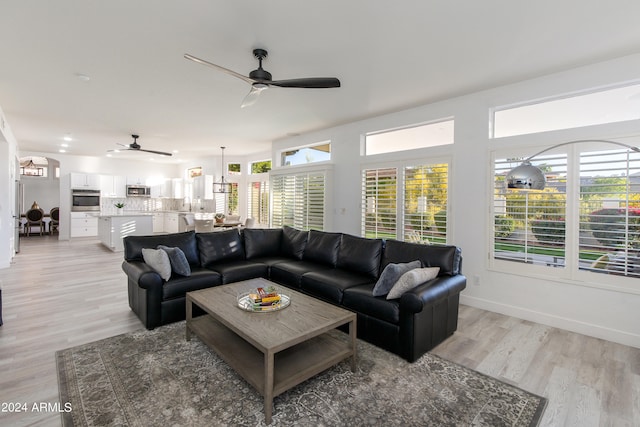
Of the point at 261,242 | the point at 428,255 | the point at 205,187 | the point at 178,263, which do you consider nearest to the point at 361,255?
the point at 428,255

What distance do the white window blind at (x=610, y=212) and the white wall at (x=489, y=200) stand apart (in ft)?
0.60

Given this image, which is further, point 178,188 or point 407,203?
point 178,188

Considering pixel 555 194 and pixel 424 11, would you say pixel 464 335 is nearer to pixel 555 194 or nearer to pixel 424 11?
pixel 555 194

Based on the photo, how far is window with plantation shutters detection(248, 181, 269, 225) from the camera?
8938mm

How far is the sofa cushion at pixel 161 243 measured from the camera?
375 cm

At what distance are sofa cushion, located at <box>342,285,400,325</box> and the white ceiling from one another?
2429 millimetres

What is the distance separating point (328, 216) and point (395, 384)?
3.85 meters

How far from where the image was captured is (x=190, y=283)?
3.45 meters

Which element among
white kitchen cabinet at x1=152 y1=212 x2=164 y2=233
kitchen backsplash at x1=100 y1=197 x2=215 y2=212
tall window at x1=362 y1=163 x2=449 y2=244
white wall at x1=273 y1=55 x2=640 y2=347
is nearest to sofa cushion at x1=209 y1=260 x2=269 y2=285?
tall window at x1=362 y1=163 x2=449 y2=244

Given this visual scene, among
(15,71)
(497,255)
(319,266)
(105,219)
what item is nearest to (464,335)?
(497,255)

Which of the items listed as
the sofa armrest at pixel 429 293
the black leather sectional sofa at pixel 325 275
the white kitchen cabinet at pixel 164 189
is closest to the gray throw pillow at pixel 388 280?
the black leather sectional sofa at pixel 325 275

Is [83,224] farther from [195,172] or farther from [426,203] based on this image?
[426,203]

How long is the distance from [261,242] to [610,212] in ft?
14.2

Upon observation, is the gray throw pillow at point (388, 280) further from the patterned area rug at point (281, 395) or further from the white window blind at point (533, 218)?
the white window blind at point (533, 218)
